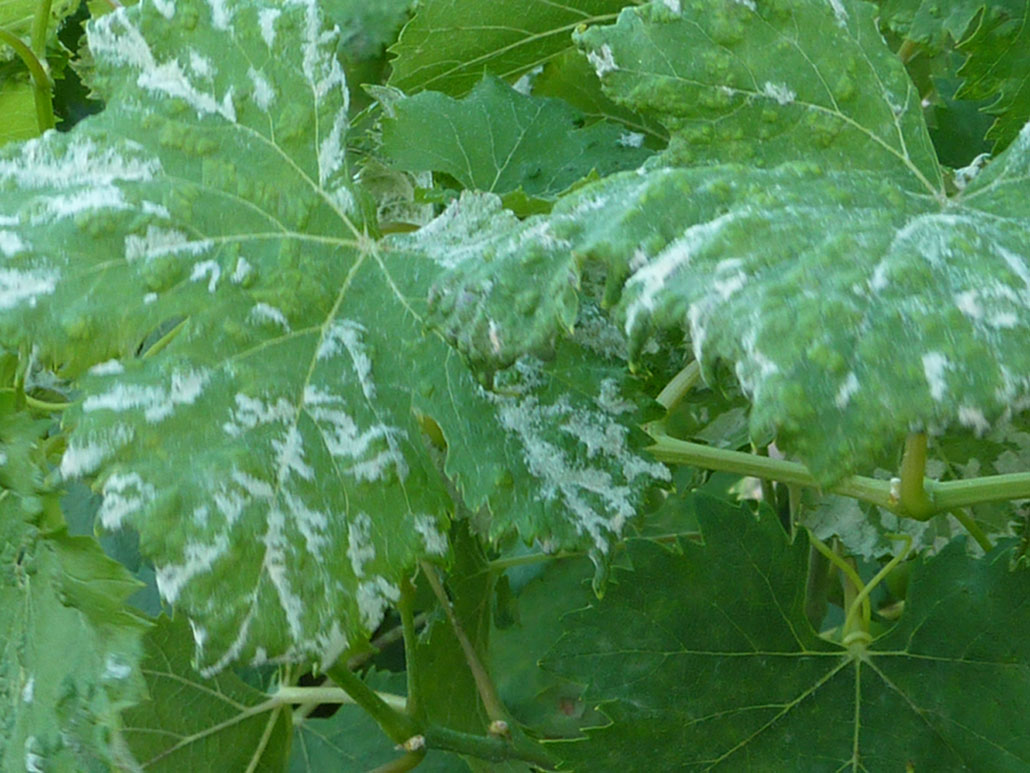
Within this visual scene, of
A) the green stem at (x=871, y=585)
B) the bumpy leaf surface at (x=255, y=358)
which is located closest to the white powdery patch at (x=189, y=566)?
the bumpy leaf surface at (x=255, y=358)

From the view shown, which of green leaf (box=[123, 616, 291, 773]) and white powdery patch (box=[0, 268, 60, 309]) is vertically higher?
white powdery patch (box=[0, 268, 60, 309])

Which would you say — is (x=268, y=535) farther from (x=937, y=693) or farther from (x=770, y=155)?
(x=937, y=693)

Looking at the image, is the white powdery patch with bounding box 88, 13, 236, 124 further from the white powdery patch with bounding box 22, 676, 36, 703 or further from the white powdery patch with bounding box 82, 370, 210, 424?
the white powdery patch with bounding box 22, 676, 36, 703

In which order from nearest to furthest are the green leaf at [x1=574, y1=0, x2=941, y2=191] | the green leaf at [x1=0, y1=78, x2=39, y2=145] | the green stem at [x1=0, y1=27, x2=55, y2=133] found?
the green leaf at [x1=574, y1=0, x2=941, y2=191] → the green stem at [x1=0, y1=27, x2=55, y2=133] → the green leaf at [x1=0, y1=78, x2=39, y2=145]

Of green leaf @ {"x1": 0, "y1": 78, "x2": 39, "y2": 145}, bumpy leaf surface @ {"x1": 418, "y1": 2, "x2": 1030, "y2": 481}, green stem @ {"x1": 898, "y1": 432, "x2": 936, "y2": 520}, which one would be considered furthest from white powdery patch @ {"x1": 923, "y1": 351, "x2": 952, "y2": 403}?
green leaf @ {"x1": 0, "y1": 78, "x2": 39, "y2": 145}

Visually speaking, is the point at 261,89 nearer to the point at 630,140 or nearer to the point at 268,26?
the point at 268,26

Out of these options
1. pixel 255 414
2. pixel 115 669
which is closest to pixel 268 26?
pixel 255 414

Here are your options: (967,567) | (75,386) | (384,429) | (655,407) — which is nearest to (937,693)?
(967,567)

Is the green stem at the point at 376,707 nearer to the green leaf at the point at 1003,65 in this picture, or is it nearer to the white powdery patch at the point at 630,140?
the white powdery patch at the point at 630,140
